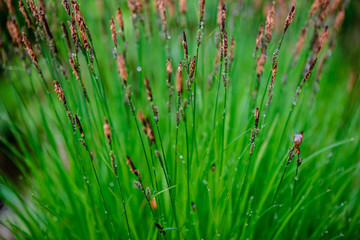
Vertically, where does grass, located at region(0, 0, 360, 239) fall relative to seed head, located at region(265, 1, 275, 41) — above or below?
below

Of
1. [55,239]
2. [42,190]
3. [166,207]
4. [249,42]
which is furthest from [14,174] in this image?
[249,42]

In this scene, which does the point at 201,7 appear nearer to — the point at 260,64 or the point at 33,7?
the point at 260,64

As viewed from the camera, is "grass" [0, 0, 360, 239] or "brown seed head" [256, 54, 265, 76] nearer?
"brown seed head" [256, 54, 265, 76]

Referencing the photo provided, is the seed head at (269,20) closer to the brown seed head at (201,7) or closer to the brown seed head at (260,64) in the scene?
the brown seed head at (260,64)

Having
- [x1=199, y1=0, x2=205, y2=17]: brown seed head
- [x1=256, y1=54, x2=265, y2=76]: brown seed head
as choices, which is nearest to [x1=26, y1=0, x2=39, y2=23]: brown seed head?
[x1=199, y1=0, x2=205, y2=17]: brown seed head

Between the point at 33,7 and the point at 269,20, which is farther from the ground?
the point at 269,20

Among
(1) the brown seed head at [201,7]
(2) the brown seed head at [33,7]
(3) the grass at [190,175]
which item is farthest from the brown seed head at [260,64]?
(2) the brown seed head at [33,7]

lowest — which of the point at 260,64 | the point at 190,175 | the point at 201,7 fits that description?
the point at 190,175

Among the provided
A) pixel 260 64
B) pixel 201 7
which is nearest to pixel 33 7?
pixel 201 7

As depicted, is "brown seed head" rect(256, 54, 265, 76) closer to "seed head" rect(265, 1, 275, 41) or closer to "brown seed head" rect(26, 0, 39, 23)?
"seed head" rect(265, 1, 275, 41)

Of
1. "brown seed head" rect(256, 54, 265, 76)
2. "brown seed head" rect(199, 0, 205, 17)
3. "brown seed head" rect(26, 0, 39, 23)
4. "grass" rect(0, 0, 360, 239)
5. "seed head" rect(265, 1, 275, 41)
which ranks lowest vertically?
"grass" rect(0, 0, 360, 239)

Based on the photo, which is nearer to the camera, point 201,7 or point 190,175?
point 201,7

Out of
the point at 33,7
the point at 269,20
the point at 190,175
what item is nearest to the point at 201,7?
the point at 269,20
